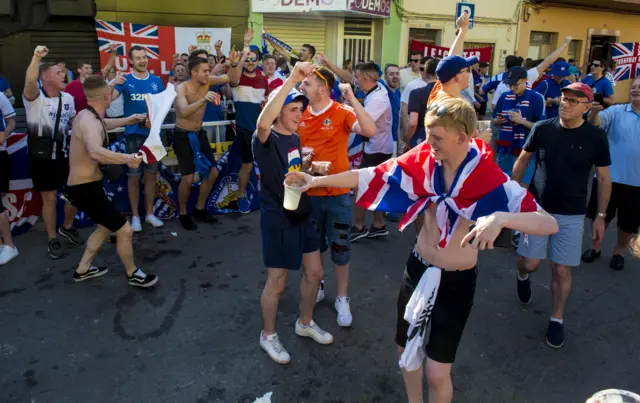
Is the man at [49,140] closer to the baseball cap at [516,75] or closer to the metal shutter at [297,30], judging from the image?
the baseball cap at [516,75]

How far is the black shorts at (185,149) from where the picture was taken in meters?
6.18

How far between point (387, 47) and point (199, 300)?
1235 centimetres

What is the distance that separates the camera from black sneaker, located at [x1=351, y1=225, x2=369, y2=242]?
6.02 meters

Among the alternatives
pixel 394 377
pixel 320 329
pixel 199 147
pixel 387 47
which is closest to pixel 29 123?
pixel 199 147

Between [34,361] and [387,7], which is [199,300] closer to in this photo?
[34,361]

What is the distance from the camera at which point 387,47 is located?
15039mm

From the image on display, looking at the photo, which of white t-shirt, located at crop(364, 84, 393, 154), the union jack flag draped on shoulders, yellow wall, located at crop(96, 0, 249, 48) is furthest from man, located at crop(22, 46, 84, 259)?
yellow wall, located at crop(96, 0, 249, 48)

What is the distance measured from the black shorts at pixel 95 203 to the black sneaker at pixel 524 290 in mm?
3682

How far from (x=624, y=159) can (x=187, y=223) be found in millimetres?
5059

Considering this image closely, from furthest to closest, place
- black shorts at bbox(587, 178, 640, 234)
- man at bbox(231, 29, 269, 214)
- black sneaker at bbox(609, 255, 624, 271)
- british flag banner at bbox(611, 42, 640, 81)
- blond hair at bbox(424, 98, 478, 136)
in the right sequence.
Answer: british flag banner at bbox(611, 42, 640, 81) < man at bbox(231, 29, 269, 214) < black sneaker at bbox(609, 255, 624, 271) < black shorts at bbox(587, 178, 640, 234) < blond hair at bbox(424, 98, 478, 136)

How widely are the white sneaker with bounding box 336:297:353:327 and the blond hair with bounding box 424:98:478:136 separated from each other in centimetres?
216

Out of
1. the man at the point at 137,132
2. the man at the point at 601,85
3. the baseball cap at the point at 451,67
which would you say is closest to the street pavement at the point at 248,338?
the man at the point at 137,132

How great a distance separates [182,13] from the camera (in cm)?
1116

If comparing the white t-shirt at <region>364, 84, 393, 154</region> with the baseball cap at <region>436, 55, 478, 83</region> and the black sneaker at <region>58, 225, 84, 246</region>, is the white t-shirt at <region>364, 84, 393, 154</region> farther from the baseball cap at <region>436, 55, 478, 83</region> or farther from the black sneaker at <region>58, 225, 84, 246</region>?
the black sneaker at <region>58, 225, 84, 246</region>
